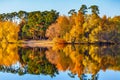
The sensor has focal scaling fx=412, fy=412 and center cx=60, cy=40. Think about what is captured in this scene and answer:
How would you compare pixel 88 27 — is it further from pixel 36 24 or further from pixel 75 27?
pixel 36 24

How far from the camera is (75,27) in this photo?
2520 inches

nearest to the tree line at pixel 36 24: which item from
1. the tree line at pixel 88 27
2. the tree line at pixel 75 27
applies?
the tree line at pixel 75 27

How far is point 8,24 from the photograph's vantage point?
79938mm

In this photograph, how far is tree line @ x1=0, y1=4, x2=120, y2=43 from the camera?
62.4m

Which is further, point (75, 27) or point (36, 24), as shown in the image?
point (36, 24)

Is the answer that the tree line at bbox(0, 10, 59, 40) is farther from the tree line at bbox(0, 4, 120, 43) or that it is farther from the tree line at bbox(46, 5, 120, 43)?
the tree line at bbox(46, 5, 120, 43)

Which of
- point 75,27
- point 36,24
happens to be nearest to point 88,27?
point 75,27

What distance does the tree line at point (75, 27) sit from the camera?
62406 mm

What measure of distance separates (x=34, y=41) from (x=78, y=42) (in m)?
15.3

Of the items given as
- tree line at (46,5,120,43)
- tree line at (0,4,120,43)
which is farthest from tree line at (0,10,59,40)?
tree line at (46,5,120,43)

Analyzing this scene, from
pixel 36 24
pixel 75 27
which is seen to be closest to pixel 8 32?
pixel 36 24

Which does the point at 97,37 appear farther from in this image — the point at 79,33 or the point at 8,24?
the point at 8,24

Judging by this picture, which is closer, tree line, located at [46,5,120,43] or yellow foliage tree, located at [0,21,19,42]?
tree line, located at [46,5,120,43]

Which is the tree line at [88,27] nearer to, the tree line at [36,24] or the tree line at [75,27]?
the tree line at [75,27]
